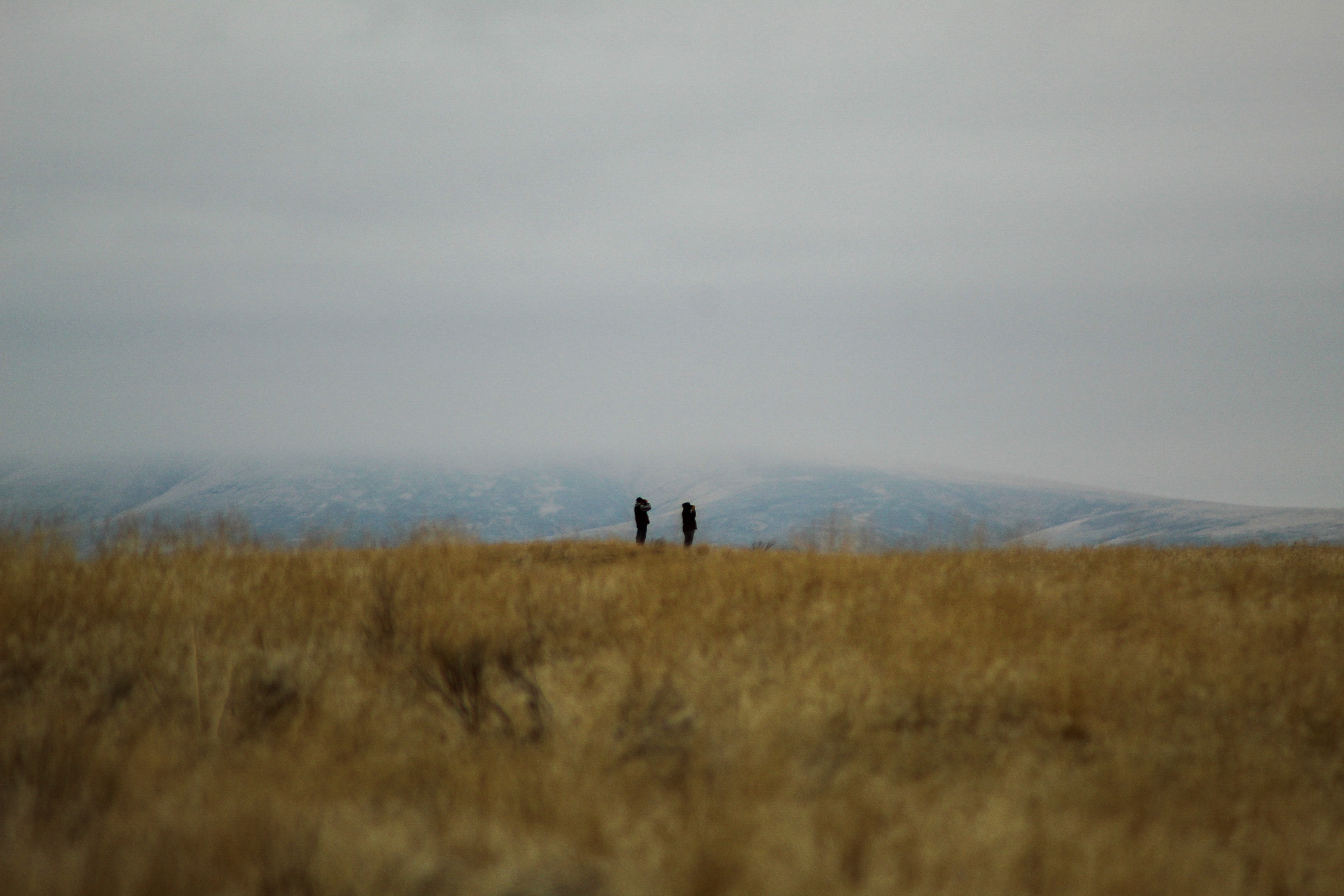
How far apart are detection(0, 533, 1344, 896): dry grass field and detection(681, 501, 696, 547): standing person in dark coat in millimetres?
6251

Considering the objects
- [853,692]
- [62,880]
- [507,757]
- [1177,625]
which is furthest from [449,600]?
[1177,625]

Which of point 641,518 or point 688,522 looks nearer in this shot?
point 688,522

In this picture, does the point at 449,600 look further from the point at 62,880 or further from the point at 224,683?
the point at 62,880

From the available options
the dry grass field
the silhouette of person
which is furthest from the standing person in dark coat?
the dry grass field

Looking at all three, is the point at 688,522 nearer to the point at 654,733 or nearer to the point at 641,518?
the point at 641,518

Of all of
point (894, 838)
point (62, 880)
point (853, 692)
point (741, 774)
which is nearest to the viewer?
point (62, 880)

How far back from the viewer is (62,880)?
2590 millimetres

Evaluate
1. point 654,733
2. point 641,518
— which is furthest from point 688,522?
point 654,733

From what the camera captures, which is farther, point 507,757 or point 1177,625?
point 1177,625

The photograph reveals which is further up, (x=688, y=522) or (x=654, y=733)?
(x=688, y=522)

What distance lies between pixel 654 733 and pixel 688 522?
10.6 meters

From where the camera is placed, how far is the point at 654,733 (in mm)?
4277

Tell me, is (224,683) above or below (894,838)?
above

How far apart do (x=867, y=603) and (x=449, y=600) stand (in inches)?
143
